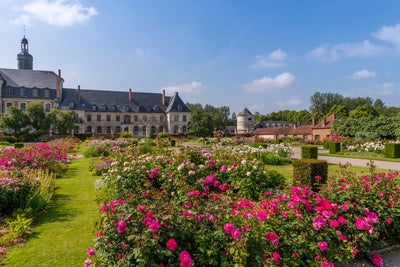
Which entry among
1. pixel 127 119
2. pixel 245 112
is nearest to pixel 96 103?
pixel 127 119

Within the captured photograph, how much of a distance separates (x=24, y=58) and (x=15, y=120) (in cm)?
2801

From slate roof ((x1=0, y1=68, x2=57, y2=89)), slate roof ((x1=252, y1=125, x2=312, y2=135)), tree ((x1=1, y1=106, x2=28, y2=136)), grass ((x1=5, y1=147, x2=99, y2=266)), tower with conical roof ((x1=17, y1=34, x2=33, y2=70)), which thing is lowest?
grass ((x1=5, y1=147, x2=99, y2=266))

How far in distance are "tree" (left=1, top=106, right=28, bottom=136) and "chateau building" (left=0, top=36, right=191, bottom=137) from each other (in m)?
9.68

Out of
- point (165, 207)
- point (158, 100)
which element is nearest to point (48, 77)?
point (158, 100)

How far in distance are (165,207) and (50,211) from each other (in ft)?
12.0

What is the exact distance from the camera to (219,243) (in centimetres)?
246

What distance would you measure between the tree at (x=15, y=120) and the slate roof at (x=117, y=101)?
1167cm

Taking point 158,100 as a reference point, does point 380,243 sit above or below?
below

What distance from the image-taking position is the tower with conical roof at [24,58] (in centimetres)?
5003

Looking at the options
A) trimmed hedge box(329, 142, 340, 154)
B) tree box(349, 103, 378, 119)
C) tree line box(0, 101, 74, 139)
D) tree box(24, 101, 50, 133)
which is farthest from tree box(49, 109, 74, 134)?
tree box(349, 103, 378, 119)

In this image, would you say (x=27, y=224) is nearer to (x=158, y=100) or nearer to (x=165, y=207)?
(x=165, y=207)

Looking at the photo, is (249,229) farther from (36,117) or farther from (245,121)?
(245,121)

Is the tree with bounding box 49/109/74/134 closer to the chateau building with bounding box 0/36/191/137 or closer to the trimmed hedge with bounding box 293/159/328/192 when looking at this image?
the chateau building with bounding box 0/36/191/137

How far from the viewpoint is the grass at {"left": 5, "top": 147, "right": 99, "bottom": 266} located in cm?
313
